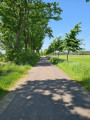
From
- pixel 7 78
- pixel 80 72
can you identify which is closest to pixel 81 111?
pixel 80 72

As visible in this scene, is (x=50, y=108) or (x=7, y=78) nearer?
(x=50, y=108)

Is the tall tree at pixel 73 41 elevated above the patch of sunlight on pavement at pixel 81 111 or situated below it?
above

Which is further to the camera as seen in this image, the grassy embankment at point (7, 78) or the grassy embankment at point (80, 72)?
the grassy embankment at point (80, 72)

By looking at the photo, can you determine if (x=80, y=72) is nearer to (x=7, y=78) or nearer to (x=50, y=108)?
(x=50, y=108)

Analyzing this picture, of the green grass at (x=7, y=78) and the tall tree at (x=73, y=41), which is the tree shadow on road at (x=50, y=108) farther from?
the tall tree at (x=73, y=41)

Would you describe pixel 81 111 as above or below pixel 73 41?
below

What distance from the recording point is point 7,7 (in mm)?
13258

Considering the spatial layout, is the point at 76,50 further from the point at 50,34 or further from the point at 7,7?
the point at 7,7

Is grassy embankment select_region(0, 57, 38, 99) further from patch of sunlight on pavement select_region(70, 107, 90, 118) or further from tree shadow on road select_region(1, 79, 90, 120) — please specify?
patch of sunlight on pavement select_region(70, 107, 90, 118)

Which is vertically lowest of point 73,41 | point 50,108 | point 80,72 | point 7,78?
point 50,108

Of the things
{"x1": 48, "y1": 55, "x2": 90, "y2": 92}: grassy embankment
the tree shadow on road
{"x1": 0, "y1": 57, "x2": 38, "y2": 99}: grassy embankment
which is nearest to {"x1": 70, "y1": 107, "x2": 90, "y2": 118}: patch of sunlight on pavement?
the tree shadow on road

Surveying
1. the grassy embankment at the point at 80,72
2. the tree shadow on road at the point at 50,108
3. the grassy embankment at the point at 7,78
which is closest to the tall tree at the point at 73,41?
the grassy embankment at the point at 80,72

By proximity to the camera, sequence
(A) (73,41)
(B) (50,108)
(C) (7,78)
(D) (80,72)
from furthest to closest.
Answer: (A) (73,41), (D) (80,72), (C) (7,78), (B) (50,108)

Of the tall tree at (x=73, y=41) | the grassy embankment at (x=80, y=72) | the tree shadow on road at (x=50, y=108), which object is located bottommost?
the tree shadow on road at (x=50, y=108)
